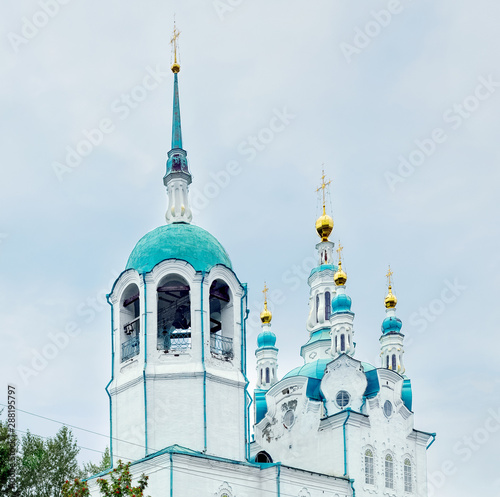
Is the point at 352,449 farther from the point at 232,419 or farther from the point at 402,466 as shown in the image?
the point at 232,419

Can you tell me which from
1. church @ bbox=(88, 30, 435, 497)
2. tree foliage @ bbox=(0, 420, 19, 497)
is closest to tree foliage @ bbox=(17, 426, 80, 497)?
tree foliage @ bbox=(0, 420, 19, 497)

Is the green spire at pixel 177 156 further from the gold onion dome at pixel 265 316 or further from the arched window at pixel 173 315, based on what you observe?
the gold onion dome at pixel 265 316

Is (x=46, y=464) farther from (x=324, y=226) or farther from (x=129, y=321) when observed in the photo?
(x=324, y=226)

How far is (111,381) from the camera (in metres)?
26.6

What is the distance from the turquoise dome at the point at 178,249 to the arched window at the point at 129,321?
754mm

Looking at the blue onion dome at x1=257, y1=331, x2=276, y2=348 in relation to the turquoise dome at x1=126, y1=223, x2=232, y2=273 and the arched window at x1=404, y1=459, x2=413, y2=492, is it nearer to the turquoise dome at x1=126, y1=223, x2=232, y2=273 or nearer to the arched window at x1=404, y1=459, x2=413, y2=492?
the arched window at x1=404, y1=459, x2=413, y2=492

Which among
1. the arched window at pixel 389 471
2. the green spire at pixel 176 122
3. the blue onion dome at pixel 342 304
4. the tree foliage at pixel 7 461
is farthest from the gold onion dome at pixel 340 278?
the tree foliage at pixel 7 461

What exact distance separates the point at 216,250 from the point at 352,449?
771 cm

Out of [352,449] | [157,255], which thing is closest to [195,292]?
[157,255]

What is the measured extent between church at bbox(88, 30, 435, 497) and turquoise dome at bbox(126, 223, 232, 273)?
0.04m

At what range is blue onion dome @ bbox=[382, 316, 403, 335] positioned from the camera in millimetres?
37812

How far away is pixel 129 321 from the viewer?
89.3 feet

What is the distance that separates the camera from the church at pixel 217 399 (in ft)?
81.9

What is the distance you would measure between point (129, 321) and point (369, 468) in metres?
8.94
